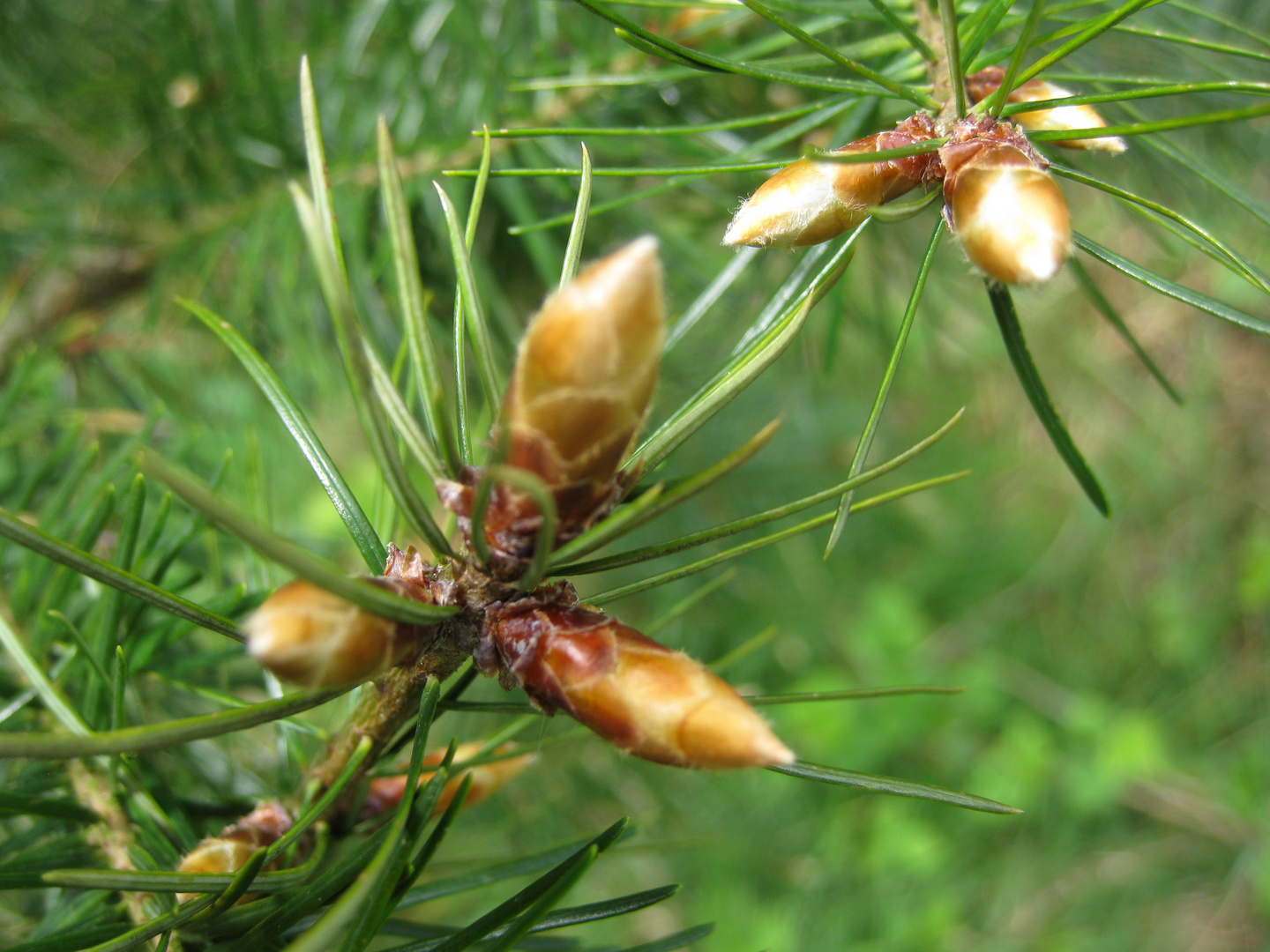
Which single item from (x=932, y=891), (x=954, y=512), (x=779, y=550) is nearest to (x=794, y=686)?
(x=779, y=550)

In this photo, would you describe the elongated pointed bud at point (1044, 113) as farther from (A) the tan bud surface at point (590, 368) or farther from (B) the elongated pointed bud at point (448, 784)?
(B) the elongated pointed bud at point (448, 784)

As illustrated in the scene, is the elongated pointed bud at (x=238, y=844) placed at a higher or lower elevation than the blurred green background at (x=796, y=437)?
lower

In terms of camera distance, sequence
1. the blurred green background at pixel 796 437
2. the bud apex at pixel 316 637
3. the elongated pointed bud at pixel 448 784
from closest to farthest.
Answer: the bud apex at pixel 316 637 < the elongated pointed bud at pixel 448 784 < the blurred green background at pixel 796 437

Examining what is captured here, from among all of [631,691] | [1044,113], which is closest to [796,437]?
[1044,113]

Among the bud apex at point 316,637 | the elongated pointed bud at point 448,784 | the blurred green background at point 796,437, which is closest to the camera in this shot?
the bud apex at point 316,637

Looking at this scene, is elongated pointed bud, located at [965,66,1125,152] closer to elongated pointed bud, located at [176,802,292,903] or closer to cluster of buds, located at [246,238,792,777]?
cluster of buds, located at [246,238,792,777]

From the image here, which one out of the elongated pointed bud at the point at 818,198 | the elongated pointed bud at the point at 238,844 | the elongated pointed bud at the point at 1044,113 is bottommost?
the elongated pointed bud at the point at 238,844

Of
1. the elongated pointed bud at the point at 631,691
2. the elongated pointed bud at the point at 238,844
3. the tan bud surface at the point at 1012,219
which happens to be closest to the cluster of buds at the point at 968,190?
the tan bud surface at the point at 1012,219
